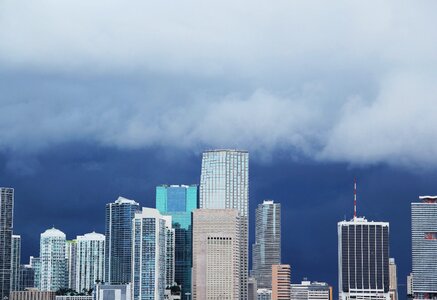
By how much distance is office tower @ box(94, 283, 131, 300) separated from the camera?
470 feet

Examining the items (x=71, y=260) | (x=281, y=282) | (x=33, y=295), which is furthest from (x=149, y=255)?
(x=281, y=282)

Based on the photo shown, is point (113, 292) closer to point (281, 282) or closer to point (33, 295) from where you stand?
point (33, 295)

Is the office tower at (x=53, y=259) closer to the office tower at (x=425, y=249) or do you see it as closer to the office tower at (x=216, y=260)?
the office tower at (x=216, y=260)

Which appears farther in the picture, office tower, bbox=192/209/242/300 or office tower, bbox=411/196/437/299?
office tower, bbox=411/196/437/299

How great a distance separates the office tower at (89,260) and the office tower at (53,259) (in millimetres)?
2468

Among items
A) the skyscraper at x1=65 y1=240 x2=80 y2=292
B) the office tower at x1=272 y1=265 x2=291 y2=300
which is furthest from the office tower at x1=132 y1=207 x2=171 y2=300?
the office tower at x1=272 y1=265 x2=291 y2=300

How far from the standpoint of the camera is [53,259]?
167250mm

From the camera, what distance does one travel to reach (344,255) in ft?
604

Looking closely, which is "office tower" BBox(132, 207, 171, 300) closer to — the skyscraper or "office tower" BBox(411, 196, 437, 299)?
the skyscraper

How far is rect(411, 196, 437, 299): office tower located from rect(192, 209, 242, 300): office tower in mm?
46781

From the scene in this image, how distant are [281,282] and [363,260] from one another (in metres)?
15.3

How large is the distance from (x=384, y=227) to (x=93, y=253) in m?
46.9

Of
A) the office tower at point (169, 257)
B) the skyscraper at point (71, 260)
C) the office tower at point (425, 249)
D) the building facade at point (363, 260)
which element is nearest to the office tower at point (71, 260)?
the skyscraper at point (71, 260)

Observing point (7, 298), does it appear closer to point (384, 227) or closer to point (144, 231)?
point (144, 231)
